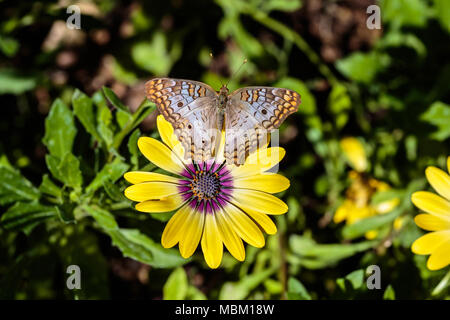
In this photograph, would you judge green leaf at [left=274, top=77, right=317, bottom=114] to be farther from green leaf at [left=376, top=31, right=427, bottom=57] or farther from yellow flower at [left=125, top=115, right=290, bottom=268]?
yellow flower at [left=125, top=115, right=290, bottom=268]

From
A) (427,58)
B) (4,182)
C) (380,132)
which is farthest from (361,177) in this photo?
(4,182)

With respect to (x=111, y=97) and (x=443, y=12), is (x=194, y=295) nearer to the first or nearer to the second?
(x=111, y=97)

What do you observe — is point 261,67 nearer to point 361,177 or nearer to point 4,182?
point 361,177

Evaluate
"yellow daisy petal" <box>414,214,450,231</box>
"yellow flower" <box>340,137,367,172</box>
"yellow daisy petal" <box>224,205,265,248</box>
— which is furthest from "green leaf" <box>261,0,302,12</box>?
"yellow daisy petal" <box>414,214,450,231</box>

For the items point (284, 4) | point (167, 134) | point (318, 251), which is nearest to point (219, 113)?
Answer: point (167, 134)

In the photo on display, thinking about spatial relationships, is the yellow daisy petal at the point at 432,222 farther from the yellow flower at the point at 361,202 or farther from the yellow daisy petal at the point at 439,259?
the yellow flower at the point at 361,202

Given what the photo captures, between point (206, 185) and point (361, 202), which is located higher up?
point (361, 202)
